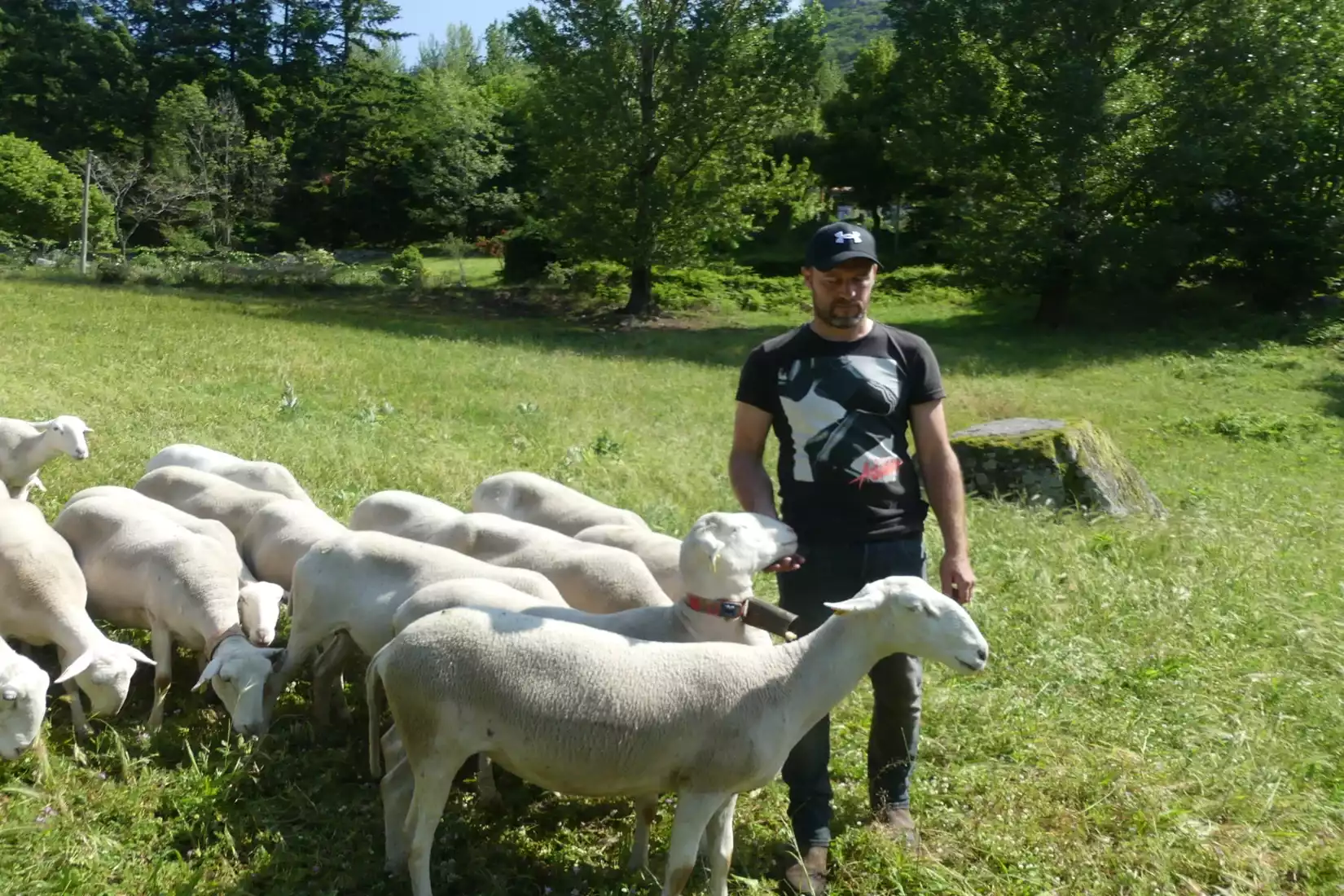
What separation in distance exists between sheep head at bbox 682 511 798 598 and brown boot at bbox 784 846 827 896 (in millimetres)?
1059

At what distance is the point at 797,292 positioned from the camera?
3019 centimetres

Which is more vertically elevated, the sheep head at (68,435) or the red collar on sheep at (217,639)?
the sheep head at (68,435)

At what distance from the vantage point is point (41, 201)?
34.1 metres

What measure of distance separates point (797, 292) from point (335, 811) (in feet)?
88.7

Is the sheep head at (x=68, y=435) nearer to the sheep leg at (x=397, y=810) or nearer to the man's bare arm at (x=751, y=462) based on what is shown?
the sheep leg at (x=397, y=810)

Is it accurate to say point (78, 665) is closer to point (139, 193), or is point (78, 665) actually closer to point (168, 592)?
point (168, 592)

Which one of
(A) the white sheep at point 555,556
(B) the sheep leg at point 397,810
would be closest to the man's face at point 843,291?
(A) the white sheep at point 555,556

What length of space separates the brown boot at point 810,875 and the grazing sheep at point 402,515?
302 centimetres

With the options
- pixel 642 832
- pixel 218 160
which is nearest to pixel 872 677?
pixel 642 832

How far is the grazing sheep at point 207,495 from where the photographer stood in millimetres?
6648

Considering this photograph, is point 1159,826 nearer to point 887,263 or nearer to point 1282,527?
point 1282,527

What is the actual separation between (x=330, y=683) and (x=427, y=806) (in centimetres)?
174

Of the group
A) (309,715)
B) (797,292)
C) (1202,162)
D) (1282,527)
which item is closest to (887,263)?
(797,292)

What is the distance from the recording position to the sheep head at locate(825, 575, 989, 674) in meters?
3.51
